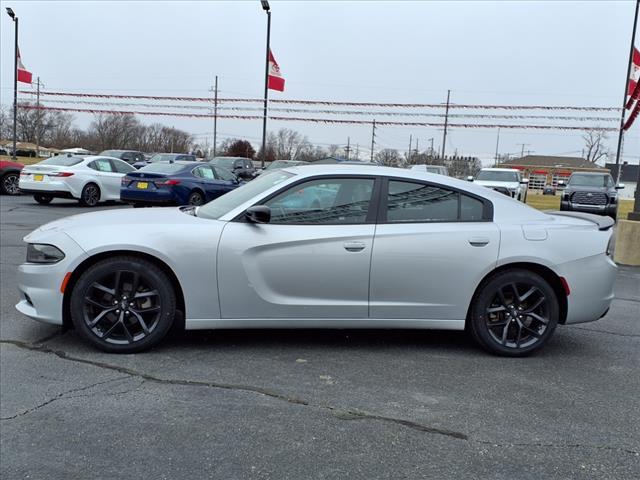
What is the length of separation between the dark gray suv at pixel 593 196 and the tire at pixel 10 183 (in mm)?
18466

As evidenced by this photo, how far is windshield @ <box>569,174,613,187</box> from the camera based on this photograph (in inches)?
827

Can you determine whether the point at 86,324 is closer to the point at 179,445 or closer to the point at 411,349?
the point at 179,445

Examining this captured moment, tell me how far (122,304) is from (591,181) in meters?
20.5

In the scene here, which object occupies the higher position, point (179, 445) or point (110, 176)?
point (110, 176)

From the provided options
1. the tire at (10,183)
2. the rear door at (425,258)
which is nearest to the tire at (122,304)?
the rear door at (425,258)

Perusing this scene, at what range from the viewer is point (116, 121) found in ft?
331

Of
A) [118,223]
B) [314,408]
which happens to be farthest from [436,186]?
[118,223]

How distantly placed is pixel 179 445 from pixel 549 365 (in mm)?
2947

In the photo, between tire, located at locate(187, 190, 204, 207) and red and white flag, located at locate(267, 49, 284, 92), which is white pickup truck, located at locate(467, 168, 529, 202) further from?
tire, located at locate(187, 190, 204, 207)

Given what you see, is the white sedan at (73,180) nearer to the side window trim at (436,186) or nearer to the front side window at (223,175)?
the front side window at (223,175)

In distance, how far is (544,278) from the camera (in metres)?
4.76

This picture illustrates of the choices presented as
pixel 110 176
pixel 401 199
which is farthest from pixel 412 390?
pixel 110 176

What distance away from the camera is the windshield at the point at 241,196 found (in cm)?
469

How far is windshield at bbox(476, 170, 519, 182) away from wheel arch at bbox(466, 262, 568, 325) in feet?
61.6
